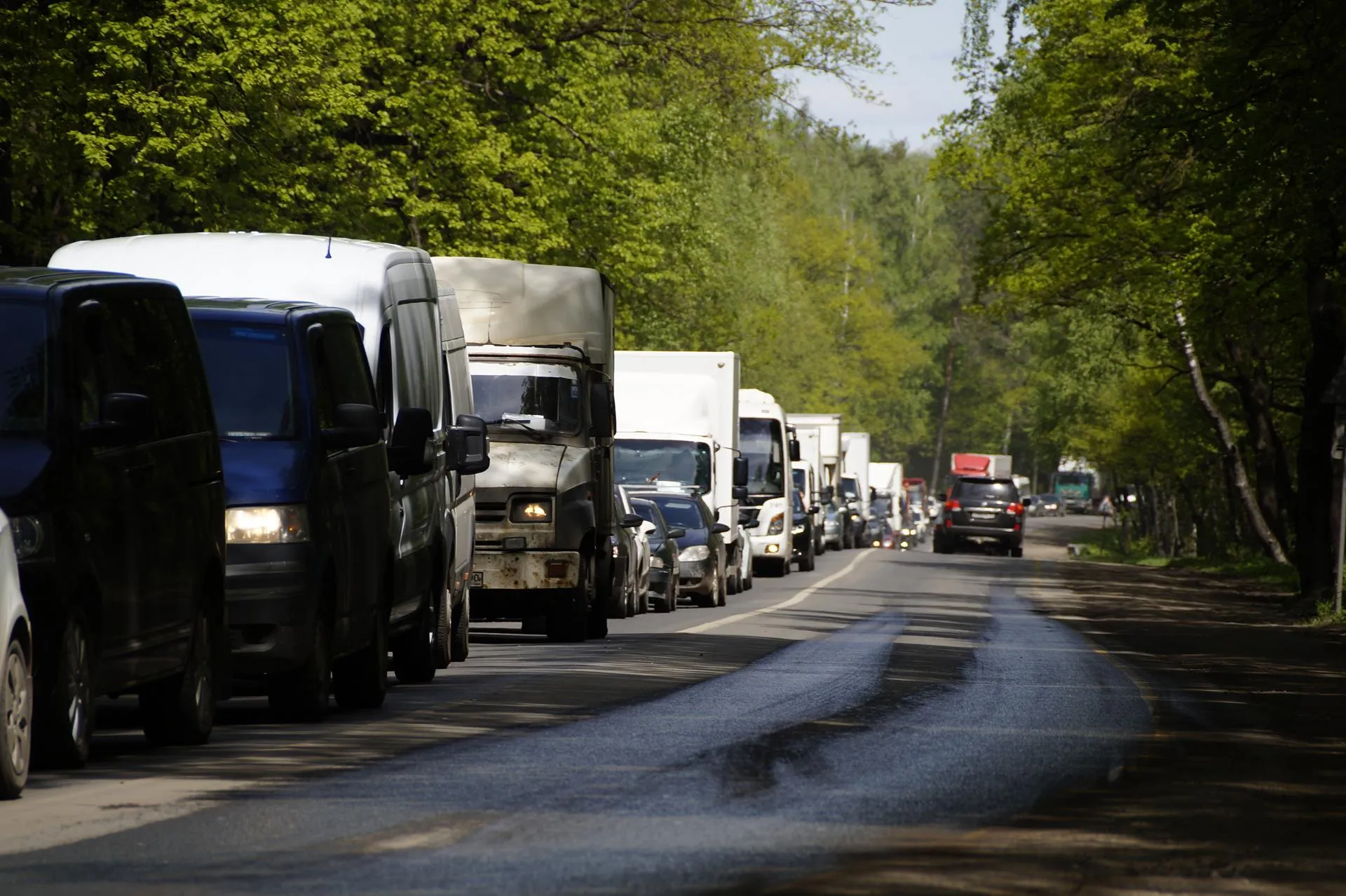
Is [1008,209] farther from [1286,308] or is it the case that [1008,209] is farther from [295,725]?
[295,725]

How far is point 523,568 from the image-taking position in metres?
20.7

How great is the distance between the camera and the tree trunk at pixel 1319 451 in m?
29.5

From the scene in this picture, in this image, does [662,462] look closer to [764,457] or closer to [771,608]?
[771,608]

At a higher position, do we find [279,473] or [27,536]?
[279,473]

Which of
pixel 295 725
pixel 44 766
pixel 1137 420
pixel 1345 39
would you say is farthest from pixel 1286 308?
pixel 1137 420

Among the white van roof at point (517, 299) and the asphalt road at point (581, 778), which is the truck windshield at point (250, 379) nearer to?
the asphalt road at point (581, 778)

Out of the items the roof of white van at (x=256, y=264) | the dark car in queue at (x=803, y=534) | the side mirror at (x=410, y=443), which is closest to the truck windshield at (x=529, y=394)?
the roof of white van at (x=256, y=264)

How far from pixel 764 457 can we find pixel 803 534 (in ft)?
14.6

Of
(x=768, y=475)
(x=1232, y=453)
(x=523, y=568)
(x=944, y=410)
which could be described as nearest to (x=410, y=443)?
(x=523, y=568)

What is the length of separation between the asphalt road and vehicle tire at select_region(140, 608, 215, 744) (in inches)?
6.3

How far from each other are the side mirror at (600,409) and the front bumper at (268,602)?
979 cm

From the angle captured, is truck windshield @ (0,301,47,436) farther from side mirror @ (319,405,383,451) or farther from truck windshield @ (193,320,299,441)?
side mirror @ (319,405,383,451)

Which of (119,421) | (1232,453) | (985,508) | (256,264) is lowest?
(985,508)

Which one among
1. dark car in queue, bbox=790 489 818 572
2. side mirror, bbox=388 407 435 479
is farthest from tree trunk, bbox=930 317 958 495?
side mirror, bbox=388 407 435 479
